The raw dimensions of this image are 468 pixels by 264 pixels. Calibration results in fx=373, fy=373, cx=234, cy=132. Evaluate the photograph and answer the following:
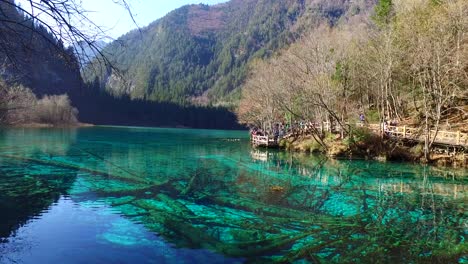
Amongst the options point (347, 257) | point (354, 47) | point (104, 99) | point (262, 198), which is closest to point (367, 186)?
point (262, 198)

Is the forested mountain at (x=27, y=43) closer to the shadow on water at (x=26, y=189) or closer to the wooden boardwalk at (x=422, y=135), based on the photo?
the shadow on water at (x=26, y=189)

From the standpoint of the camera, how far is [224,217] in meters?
11.7

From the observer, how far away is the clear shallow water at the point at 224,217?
27.9 feet

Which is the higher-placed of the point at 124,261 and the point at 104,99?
the point at 104,99

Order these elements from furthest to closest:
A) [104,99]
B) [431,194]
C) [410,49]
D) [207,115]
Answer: [207,115], [104,99], [410,49], [431,194]

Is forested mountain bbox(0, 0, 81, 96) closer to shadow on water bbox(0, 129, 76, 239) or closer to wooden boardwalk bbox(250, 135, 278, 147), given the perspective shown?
shadow on water bbox(0, 129, 76, 239)

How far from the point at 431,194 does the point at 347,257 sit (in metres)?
10.2

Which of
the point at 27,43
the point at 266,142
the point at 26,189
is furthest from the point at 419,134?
the point at 27,43

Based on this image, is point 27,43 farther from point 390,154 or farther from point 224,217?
point 390,154

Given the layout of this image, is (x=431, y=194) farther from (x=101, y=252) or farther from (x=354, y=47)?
(x=354, y=47)

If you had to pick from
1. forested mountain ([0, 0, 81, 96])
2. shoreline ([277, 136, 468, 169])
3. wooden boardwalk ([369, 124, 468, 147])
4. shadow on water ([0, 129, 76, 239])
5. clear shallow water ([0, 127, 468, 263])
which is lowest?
clear shallow water ([0, 127, 468, 263])

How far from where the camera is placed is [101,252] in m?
8.39

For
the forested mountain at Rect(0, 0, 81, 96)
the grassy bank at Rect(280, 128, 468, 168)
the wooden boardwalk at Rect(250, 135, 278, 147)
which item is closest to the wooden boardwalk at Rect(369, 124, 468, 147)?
the grassy bank at Rect(280, 128, 468, 168)

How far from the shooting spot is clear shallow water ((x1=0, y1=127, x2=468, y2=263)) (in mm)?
8516
